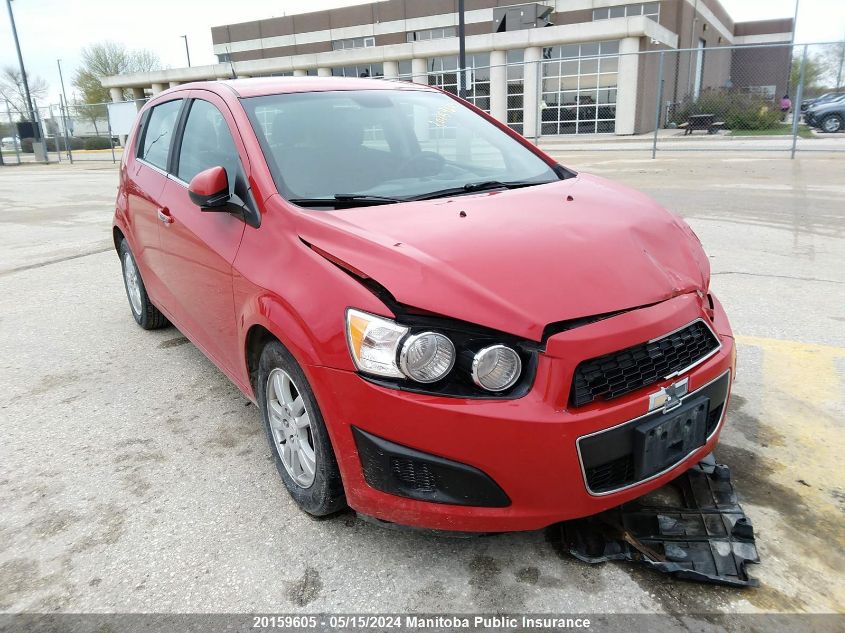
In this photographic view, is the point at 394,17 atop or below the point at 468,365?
atop

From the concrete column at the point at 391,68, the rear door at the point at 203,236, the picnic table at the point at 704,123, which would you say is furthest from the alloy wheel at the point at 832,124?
the rear door at the point at 203,236

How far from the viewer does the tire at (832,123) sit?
882 inches

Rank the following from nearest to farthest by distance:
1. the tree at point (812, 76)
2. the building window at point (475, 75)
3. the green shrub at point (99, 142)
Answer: the building window at point (475, 75), the green shrub at point (99, 142), the tree at point (812, 76)

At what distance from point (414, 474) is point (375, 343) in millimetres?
428

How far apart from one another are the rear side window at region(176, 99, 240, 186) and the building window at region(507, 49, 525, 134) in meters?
28.6

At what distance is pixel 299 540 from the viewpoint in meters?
2.38

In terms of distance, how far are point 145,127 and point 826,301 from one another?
16.9ft

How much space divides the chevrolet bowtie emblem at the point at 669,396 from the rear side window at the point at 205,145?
198cm

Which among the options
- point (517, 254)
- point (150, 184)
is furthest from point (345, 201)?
point (150, 184)

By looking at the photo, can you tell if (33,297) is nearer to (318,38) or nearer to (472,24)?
(472,24)

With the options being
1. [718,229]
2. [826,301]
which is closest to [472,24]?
[718,229]

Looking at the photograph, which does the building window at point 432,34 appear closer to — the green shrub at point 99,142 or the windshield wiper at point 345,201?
the green shrub at point 99,142

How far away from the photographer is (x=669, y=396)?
2.07m

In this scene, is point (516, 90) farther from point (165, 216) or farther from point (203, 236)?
point (203, 236)
